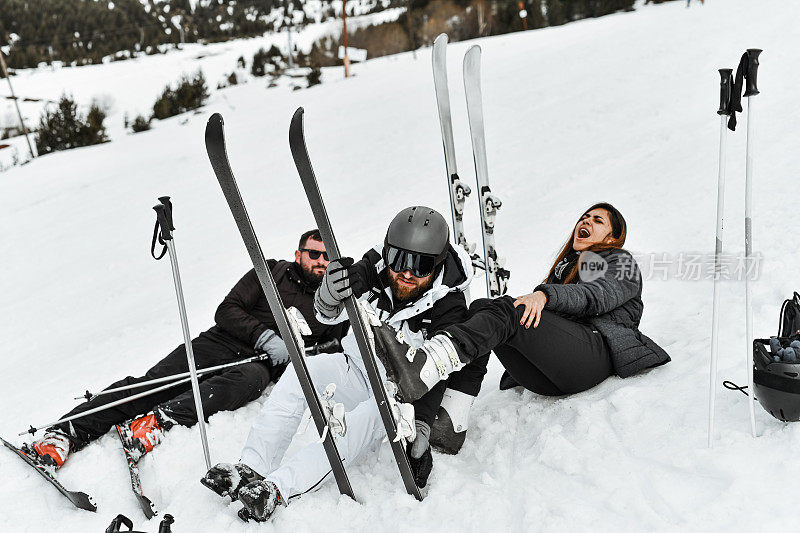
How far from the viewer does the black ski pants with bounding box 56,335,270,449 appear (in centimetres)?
321

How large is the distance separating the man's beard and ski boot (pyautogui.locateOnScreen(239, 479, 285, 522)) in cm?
91

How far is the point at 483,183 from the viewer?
4.16 meters

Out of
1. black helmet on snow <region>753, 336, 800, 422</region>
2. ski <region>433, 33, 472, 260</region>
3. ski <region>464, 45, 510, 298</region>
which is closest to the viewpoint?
black helmet on snow <region>753, 336, 800, 422</region>

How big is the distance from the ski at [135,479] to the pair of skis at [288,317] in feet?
2.85

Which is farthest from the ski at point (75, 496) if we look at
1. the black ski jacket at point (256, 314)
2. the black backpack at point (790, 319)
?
the black backpack at point (790, 319)

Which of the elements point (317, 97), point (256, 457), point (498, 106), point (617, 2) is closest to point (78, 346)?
point (256, 457)

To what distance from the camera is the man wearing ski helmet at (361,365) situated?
234cm

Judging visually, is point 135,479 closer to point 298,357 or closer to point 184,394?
point 184,394

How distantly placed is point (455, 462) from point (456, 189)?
6.61 feet

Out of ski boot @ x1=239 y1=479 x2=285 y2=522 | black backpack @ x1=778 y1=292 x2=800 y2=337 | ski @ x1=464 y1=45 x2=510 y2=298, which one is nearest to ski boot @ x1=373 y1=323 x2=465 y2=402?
ski boot @ x1=239 y1=479 x2=285 y2=522

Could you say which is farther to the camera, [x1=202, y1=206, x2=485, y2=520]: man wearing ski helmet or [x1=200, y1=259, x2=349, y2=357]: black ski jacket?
[x1=200, y1=259, x2=349, y2=357]: black ski jacket

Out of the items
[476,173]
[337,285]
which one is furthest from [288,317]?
[476,173]

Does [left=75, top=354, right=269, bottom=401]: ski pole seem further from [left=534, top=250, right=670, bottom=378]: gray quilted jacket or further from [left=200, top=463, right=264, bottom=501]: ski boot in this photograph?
[left=534, top=250, right=670, bottom=378]: gray quilted jacket

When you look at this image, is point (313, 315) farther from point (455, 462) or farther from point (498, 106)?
point (498, 106)
